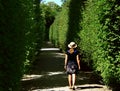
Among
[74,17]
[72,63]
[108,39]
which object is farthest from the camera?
[74,17]

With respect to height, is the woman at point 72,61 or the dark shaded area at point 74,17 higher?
the dark shaded area at point 74,17

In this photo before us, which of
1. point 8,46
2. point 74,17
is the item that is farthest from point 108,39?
point 74,17

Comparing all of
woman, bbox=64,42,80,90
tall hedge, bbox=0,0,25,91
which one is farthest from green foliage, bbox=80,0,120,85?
tall hedge, bbox=0,0,25,91

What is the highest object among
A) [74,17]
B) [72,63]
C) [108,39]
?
[74,17]

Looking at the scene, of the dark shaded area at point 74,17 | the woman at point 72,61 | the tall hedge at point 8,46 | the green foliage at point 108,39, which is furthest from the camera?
the dark shaded area at point 74,17

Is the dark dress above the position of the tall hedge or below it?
below

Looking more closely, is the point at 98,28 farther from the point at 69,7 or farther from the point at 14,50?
the point at 69,7

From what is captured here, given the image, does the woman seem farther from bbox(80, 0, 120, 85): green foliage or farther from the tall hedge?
the tall hedge

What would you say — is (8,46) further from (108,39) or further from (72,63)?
(72,63)

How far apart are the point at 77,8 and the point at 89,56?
7.09 meters

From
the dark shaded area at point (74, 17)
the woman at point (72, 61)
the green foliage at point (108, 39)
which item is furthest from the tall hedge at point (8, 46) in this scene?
the dark shaded area at point (74, 17)

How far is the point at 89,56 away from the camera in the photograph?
55.0 ft

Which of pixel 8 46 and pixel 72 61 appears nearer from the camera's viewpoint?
pixel 8 46

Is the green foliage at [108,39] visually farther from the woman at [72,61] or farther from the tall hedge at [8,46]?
the tall hedge at [8,46]
